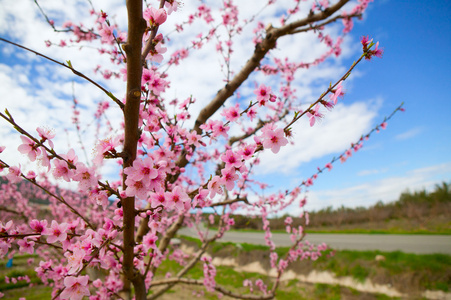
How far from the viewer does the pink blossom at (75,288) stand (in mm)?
1101

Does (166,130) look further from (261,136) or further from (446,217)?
(446,217)

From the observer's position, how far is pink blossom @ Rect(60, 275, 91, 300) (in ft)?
3.61

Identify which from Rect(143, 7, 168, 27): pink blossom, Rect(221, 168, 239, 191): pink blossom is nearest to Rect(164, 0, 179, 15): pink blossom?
Rect(143, 7, 168, 27): pink blossom

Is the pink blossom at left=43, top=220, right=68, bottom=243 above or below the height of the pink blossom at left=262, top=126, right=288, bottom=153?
below

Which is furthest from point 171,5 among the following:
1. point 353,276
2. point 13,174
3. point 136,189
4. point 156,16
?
point 353,276

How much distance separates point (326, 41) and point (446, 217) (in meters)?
15.1

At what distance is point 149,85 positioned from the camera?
5.35 feet

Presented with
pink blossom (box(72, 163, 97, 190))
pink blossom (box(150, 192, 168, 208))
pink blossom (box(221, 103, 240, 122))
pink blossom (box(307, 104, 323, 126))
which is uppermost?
pink blossom (box(221, 103, 240, 122))

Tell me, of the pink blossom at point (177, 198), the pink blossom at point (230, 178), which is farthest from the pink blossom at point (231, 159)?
the pink blossom at point (177, 198)

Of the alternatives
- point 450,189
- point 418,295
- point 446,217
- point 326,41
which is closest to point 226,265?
point 418,295

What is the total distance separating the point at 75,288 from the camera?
1170mm

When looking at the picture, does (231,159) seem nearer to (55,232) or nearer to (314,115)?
(314,115)

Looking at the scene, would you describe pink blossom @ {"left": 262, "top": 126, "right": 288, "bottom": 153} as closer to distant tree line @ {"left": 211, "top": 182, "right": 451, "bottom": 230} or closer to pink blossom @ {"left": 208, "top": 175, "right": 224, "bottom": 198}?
pink blossom @ {"left": 208, "top": 175, "right": 224, "bottom": 198}

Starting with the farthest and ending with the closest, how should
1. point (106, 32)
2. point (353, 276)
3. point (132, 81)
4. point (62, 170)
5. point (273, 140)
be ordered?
1. point (353, 276)
2. point (106, 32)
3. point (273, 140)
4. point (62, 170)
5. point (132, 81)
